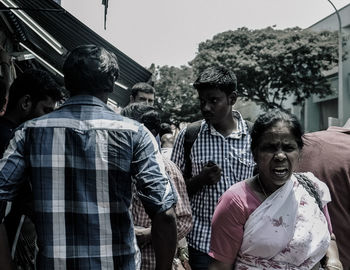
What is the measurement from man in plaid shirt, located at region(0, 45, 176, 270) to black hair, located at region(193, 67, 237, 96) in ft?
3.96

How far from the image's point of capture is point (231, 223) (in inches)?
76.7

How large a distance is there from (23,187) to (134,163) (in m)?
0.46

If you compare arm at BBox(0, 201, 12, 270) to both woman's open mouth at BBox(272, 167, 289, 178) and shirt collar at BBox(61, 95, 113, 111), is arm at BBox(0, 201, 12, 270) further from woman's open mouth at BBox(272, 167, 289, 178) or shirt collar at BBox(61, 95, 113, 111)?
woman's open mouth at BBox(272, 167, 289, 178)

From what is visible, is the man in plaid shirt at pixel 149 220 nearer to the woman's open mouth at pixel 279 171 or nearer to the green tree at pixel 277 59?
the woman's open mouth at pixel 279 171

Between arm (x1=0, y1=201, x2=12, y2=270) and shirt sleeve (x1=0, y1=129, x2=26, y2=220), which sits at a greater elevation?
shirt sleeve (x1=0, y1=129, x2=26, y2=220)

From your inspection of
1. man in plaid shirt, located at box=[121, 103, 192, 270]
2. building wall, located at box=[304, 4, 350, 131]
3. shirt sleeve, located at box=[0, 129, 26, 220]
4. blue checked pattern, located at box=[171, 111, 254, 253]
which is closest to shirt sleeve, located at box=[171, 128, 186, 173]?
blue checked pattern, located at box=[171, 111, 254, 253]

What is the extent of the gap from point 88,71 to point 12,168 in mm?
481

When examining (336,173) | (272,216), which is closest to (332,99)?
(336,173)

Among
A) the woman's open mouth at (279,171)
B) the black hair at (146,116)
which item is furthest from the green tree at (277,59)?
the woman's open mouth at (279,171)

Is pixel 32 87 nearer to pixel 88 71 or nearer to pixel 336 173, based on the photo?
pixel 88 71

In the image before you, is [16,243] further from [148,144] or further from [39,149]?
[148,144]

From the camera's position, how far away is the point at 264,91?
32062 mm

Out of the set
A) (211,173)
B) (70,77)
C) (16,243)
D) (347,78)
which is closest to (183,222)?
(211,173)

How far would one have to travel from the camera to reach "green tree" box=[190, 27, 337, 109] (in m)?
29.4
